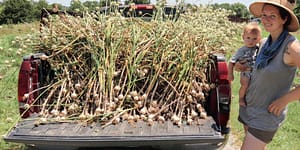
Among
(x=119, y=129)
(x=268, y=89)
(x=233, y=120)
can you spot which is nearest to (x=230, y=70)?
(x=268, y=89)

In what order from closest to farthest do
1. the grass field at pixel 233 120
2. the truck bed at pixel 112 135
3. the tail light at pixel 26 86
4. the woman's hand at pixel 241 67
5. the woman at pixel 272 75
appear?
1. the woman at pixel 272 75
2. the truck bed at pixel 112 135
3. the woman's hand at pixel 241 67
4. the tail light at pixel 26 86
5. the grass field at pixel 233 120

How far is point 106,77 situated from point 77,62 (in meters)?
0.36

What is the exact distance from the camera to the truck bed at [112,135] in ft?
10.8

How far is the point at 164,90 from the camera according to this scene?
3.95m

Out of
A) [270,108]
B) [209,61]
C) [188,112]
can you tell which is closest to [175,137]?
[188,112]

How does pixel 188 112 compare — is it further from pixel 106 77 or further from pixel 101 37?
pixel 101 37

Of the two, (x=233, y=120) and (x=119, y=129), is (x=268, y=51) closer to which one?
(x=119, y=129)

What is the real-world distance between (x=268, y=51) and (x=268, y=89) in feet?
0.91

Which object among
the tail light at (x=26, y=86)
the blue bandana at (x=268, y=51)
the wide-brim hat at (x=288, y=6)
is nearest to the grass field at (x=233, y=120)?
the tail light at (x=26, y=86)

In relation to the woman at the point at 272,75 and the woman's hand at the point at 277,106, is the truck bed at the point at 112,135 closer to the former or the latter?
the woman at the point at 272,75

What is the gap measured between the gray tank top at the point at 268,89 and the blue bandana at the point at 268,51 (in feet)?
0.10

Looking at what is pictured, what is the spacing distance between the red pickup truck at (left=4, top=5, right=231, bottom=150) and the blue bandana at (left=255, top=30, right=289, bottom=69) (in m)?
0.73

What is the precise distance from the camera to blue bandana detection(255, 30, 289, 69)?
9.45 ft

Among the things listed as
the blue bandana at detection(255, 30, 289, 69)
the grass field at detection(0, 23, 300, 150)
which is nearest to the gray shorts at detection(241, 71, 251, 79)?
the blue bandana at detection(255, 30, 289, 69)
